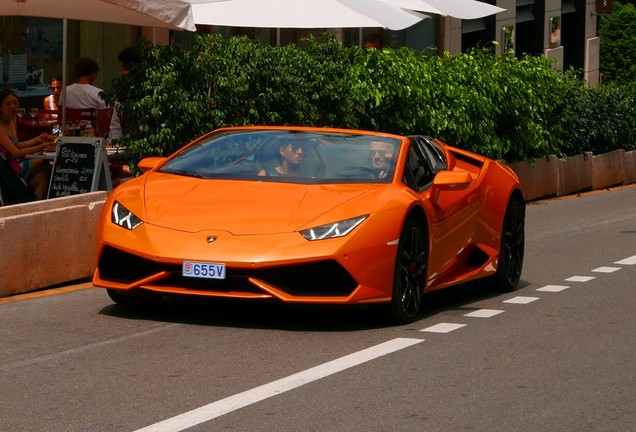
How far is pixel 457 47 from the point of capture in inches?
1410

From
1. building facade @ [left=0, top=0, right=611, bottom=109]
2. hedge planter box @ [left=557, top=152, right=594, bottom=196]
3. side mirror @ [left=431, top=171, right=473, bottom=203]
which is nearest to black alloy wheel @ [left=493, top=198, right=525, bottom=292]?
side mirror @ [left=431, top=171, right=473, bottom=203]

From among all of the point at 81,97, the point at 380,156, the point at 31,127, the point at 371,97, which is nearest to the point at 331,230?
the point at 380,156

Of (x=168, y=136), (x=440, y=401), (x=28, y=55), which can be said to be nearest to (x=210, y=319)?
(x=440, y=401)

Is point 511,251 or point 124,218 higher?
point 124,218

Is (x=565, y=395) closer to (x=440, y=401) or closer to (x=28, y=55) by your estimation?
(x=440, y=401)

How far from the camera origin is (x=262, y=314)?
398 inches

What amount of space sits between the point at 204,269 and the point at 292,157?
1568 mm

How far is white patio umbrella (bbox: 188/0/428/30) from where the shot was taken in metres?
18.7

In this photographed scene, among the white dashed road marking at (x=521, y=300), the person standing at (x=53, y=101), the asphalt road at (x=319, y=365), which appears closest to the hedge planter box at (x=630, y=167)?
the person standing at (x=53, y=101)

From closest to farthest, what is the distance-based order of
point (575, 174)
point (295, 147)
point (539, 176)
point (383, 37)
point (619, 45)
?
point (295, 147) < point (539, 176) < point (575, 174) < point (383, 37) < point (619, 45)

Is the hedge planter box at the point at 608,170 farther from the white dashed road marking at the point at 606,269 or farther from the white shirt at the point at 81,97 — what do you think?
the white dashed road marking at the point at 606,269

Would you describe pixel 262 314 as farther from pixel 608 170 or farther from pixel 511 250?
pixel 608 170

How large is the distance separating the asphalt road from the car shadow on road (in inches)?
0.6

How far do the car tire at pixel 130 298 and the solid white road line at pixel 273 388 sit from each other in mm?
1796
